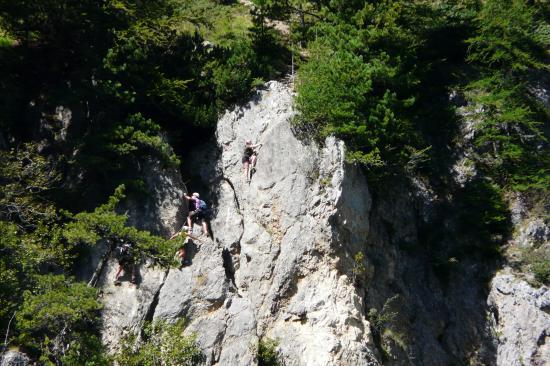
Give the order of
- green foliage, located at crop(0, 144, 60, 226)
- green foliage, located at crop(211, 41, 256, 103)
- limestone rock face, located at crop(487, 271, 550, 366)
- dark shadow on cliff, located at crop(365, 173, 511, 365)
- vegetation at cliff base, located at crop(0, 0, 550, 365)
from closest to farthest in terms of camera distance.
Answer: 1. vegetation at cliff base, located at crop(0, 0, 550, 365)
2. green foliage, located at crop(0, 144, 60, 226)
3. limestone rock face, located at crop(487, 271, 550, 366)
4. dark shadow on cliff, located at crop(365, 173, 511, 365)
5. green foliage, located at crop(211, 41, 256, 103)

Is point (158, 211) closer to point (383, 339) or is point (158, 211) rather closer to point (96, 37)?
point (96, 37)

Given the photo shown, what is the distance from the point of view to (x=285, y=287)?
57.5 ft

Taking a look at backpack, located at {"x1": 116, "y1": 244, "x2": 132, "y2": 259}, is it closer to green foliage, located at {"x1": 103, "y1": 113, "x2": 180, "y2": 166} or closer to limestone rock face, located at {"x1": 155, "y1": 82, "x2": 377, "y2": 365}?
limestone rock face, located at {"x1": 155, "y1": 82, "x2": 377, "y2": 365}

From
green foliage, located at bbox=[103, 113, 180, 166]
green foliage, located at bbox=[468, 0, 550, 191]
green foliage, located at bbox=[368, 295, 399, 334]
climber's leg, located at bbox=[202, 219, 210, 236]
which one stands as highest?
green foliage, located at bbox=[468, 0, 550, 191]

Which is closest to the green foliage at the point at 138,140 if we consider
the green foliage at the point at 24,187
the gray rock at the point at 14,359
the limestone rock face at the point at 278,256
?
the limestone rock face at the point at 278,256

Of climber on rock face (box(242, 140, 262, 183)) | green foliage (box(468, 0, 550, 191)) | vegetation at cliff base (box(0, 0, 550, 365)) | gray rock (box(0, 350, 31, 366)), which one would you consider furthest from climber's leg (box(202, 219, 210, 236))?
green foliage (box(468, 0, 550, 191))

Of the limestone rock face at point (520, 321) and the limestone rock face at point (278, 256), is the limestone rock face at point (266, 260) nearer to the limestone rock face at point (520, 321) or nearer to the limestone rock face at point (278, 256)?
the limestone rock face at point (278, 256)

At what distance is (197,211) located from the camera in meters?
18.4

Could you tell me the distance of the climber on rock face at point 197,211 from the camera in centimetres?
1838

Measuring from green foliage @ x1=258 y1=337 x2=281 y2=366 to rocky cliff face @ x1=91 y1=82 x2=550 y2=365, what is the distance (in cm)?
19

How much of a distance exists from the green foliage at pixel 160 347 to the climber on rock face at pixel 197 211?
3050mm

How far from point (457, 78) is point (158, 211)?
1296 centimetres

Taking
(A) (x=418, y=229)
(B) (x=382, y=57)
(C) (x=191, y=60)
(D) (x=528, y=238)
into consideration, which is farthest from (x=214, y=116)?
(D) (x=528, y=238)

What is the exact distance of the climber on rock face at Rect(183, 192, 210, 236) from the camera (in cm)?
1838
